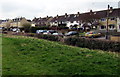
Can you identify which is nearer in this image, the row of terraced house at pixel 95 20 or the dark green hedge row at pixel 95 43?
the dark green hedge row at pixel 95 43

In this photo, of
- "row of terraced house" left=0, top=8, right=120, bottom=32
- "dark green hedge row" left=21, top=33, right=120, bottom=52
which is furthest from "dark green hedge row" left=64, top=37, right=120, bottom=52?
"row of terraced house" left=0, top=8, right=120, bottom=32

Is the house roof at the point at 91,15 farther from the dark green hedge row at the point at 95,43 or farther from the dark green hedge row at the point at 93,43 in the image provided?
the dark green hedge row at the point at 95,43

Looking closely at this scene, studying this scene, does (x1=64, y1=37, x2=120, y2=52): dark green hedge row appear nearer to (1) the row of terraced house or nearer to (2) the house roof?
(1) the row of terraced house

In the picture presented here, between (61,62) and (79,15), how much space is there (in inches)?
2856

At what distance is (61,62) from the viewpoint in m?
11.7

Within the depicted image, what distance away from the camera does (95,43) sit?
24.6 meters

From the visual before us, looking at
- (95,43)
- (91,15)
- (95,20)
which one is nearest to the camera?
(95,43)

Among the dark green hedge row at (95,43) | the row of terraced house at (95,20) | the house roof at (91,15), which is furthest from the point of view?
the house roof at (91,15)

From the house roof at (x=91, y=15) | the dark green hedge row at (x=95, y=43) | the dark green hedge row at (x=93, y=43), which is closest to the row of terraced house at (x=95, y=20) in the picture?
the house roof at (x=91, y=15)

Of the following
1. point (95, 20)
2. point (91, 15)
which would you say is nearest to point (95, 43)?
point (95, 20)

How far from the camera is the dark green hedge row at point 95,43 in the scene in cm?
2143

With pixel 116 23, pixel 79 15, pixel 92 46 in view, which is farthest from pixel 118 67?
pixel 79 15

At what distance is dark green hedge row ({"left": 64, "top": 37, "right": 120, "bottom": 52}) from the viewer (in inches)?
844

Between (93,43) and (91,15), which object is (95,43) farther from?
(91,15)
